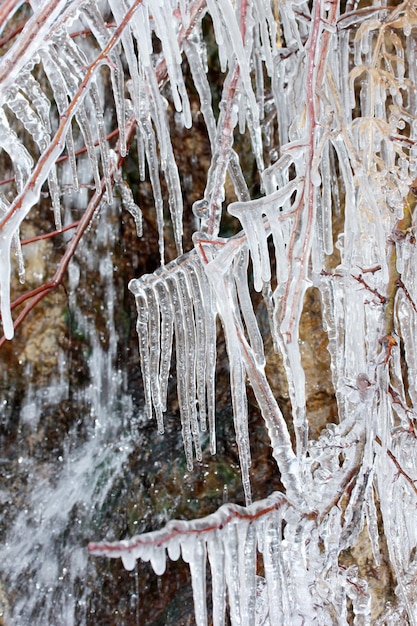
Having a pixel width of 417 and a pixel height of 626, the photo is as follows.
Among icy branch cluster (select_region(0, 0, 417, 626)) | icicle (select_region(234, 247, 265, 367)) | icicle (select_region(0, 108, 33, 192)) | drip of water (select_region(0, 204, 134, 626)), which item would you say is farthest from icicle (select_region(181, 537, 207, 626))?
drip of water (select_region(0, 204, 134, 626))

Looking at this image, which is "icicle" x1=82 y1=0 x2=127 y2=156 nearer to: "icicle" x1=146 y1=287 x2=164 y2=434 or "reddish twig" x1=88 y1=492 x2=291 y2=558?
"icicle" x1=146 y1=287 x2=164 y2=434

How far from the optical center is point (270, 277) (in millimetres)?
1082

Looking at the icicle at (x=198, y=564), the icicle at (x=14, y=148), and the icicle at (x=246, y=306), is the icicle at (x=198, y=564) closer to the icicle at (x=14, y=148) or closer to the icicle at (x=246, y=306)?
the icicle at (x=246, y=306)

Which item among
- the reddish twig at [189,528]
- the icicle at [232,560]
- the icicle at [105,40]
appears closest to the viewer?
the reddish twig at [189,528]

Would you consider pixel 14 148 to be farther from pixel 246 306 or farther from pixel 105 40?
pixel 246 306

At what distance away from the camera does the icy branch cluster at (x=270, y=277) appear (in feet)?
2.78

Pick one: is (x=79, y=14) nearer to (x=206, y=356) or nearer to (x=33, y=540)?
(x=206, y=356)

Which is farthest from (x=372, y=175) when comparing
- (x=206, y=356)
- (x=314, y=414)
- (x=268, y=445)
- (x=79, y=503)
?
(x=79, y=503)

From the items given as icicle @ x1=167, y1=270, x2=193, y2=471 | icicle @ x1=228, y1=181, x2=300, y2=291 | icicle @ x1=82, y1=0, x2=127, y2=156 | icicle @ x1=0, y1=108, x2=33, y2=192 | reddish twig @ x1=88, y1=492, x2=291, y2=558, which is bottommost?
reddish twig @ x1=88, y1=492, x2=291, y2=558

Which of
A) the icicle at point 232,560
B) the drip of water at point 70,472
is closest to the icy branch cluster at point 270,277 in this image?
the icicle at point 232,560

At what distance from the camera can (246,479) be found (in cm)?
104

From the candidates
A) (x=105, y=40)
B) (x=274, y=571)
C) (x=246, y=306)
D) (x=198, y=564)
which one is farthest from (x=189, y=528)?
(x=105, y=40)

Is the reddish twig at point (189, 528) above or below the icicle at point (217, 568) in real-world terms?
above

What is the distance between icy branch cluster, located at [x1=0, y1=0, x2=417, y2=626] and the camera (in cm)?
85
